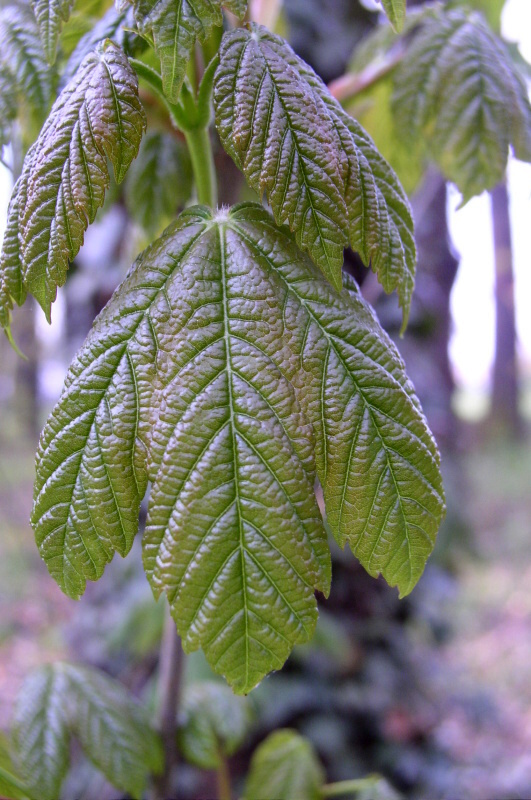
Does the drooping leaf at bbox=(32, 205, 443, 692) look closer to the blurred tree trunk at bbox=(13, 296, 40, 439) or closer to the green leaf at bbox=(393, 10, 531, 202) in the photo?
the green leaf at bbox=(393, 10, 531, 202)

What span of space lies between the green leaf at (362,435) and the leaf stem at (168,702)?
1.65ft

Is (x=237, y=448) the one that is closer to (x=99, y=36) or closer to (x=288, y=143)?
(x=288, y=143)

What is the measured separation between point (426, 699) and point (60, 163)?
2637 millimetres

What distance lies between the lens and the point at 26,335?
5.79 meters

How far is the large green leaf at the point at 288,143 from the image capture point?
63 cm

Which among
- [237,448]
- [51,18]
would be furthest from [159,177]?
[237,448]

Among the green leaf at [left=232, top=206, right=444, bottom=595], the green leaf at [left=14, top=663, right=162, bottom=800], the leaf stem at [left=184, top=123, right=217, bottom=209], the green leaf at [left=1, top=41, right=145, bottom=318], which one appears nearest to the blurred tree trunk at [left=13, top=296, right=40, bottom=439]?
the green leaf at [left=14, top=663, right=162, bottom=800]

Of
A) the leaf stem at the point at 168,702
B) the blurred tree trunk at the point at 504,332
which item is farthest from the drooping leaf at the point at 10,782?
the blurred tree trunk at the point at 504,332

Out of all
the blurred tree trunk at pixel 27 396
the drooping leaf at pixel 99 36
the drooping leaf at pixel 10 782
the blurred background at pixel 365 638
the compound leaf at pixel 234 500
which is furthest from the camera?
the blurred tree trunk at pixel 27 396

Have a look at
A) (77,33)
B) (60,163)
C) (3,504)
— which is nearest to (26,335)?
(3,504)

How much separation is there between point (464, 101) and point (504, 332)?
10697mm

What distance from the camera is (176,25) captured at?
0.62 metres

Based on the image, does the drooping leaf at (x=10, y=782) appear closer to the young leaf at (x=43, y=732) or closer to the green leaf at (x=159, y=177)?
the young leaf at (x=43, y=732)

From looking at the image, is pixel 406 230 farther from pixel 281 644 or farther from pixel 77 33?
pixel 77 33
